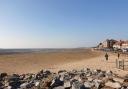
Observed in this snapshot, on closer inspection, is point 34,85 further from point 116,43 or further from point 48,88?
point 116,43

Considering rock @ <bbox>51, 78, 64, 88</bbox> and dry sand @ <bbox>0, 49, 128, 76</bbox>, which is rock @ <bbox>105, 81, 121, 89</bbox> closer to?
rock @ <bbox>51, 78, 64, 88</bbox>

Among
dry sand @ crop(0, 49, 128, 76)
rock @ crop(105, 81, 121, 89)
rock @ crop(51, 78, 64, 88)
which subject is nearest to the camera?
rock @ crop(105, 81, 121, 89)

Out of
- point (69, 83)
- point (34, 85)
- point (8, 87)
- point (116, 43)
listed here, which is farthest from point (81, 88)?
point (116, 43)

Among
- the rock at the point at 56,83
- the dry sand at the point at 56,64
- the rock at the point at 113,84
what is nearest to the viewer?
the rock at the point at 113,84

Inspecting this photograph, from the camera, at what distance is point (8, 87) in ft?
52.4

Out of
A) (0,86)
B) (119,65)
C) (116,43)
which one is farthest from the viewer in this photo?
(116,43)

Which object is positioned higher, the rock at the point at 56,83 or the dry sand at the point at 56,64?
the rock at the point at 56,83

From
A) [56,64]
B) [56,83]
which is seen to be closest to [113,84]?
[56,83]

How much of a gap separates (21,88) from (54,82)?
2409mm

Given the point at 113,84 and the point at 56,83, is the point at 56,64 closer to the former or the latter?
the point at 56,83

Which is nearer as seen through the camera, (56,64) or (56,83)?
(56,83)

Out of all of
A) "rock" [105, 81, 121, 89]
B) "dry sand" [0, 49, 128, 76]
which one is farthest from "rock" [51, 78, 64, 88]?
"dry sand" [0, 49, 128, 76]

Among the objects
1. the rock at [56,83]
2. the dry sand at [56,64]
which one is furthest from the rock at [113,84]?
the dry sand at [56,64]

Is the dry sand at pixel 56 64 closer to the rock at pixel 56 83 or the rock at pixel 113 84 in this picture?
the rock at pixel 113 84
